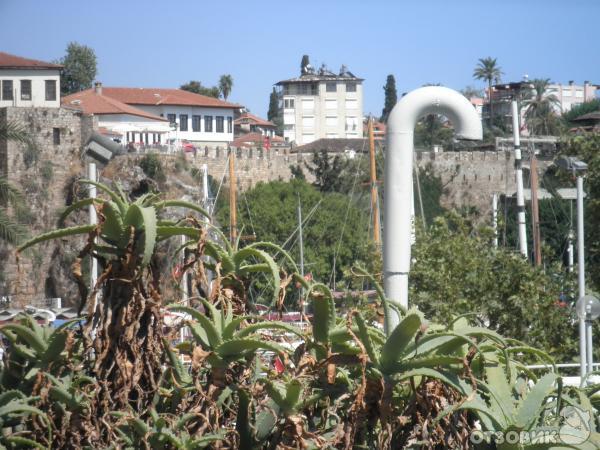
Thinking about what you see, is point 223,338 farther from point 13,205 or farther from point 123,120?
point 123,120

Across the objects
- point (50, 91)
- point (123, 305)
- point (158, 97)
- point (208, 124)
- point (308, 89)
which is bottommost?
point (123, 305)

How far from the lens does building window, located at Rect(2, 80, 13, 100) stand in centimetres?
4872

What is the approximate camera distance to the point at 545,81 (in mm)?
88688

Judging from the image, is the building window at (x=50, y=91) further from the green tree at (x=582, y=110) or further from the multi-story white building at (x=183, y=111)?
the green tree at (x=582, y=110)

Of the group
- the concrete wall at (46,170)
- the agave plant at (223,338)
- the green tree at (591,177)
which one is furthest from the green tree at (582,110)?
the agave plant at (223,338)

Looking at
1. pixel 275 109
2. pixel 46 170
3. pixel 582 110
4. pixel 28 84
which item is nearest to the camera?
pixel 46 170

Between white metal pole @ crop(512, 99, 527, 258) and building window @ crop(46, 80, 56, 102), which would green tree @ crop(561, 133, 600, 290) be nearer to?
white metal pole @ crop(512, 99, 527, 258)

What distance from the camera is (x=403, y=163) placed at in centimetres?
446

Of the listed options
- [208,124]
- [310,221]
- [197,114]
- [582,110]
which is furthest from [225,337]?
[582,110]

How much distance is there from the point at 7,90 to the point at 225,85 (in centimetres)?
5222

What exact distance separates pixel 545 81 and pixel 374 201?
6217cm

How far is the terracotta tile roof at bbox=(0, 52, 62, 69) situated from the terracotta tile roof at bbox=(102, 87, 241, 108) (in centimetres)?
2666

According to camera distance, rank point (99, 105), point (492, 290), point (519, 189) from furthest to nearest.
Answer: point (99, 105) → point (519, 189) → point (492, 290)

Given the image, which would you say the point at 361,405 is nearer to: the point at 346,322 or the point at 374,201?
the point at 346,322
